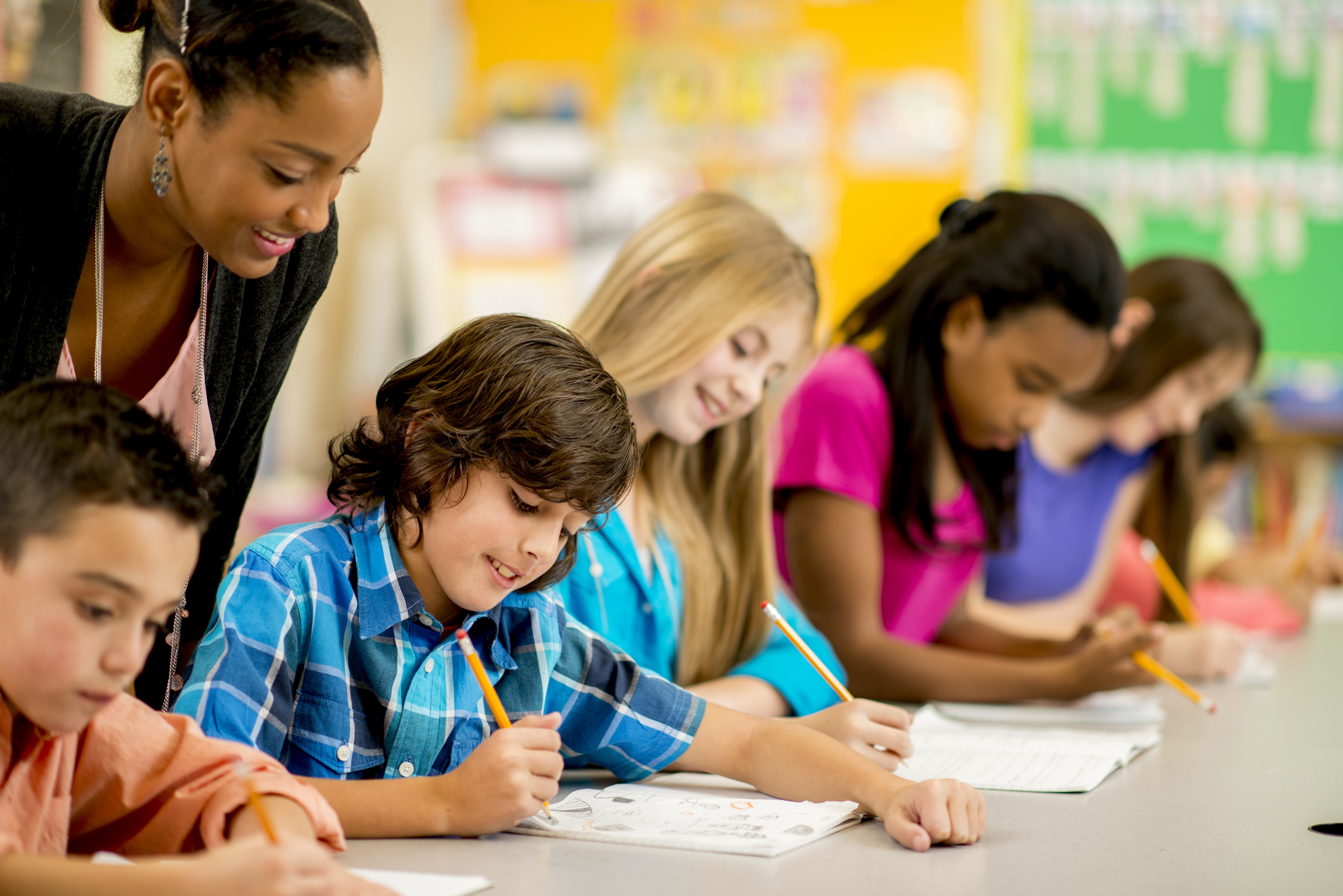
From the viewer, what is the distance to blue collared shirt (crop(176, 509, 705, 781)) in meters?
0.90

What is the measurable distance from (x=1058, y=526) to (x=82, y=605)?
1702 mm

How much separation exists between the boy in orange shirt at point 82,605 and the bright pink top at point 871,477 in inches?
36.7

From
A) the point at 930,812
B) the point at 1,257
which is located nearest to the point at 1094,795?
the point at 930,812

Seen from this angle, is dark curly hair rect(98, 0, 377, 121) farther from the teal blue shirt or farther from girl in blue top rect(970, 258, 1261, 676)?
girl in blue top rect(970, 258, 1261, 676)

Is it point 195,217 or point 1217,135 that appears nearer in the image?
point 195,217

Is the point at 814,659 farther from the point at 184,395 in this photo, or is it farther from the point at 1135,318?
the point at 1135,318

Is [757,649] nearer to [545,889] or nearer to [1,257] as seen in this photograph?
[545,889]

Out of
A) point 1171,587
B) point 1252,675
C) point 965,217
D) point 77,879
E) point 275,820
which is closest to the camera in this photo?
point 77,879

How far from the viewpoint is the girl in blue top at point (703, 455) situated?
1.34 metres

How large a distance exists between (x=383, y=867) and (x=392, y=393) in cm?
37

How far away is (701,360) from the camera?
1350 mm

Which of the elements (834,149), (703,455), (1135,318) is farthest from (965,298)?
(834,149)

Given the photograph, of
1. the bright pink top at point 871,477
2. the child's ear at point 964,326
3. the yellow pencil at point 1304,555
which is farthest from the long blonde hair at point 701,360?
the yellow pencil at point 1304,555

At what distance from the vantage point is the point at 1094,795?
1.12 metres
